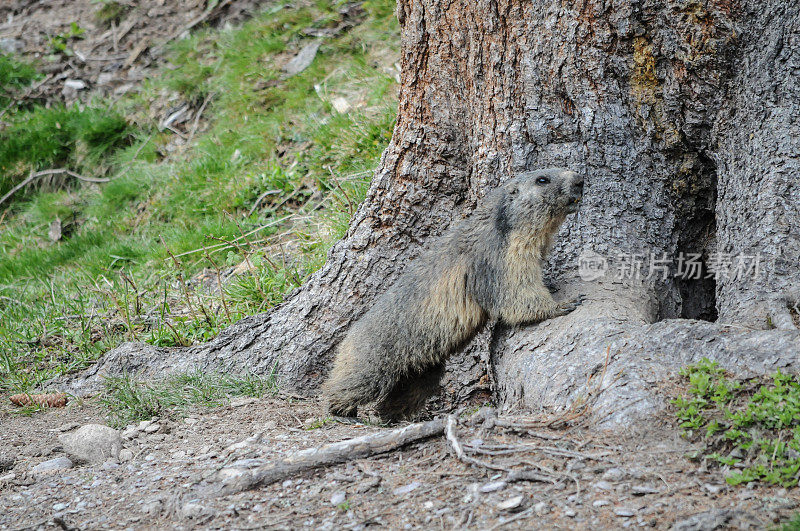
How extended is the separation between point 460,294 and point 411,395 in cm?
101

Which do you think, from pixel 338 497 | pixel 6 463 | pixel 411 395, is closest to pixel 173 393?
pixel 6 463

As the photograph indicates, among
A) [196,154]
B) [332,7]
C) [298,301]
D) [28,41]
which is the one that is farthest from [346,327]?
[28,41]

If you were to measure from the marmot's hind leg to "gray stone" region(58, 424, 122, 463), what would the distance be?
1.84 meters

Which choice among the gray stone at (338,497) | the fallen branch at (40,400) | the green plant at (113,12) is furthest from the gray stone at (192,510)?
the green plant at (113,12)

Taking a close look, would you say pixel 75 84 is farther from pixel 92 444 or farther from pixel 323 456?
pixel 323 456

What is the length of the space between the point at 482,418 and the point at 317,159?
4677mm

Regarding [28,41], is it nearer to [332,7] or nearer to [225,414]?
[332,7]

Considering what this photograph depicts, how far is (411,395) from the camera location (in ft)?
18.0

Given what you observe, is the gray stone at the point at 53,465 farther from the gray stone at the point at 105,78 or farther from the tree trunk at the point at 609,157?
the gray stone at the point at 105,78

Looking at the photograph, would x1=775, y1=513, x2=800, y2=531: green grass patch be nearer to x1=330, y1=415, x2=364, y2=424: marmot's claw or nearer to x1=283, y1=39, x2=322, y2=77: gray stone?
x1=330, y1=415, x2=364, y2=424: marmot's claw

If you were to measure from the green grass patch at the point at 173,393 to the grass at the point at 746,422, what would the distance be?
314 cm

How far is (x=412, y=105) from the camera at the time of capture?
5113 mm

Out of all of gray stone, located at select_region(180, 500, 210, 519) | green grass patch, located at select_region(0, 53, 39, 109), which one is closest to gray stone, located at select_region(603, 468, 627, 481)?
gray stone, located at select_region(180, 500, 210, 519)

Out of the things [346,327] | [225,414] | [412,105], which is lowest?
[225,414]
